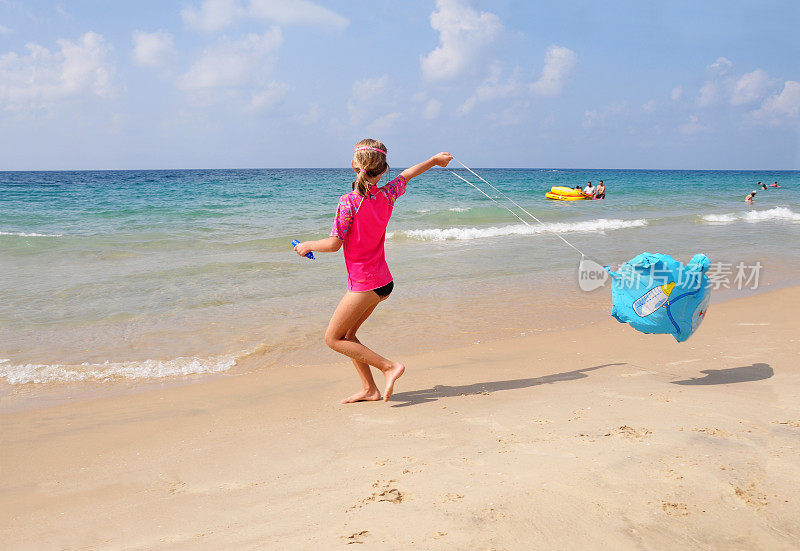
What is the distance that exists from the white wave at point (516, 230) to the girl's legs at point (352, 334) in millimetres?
10648

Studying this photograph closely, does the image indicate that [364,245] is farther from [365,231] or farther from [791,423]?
[791,423]

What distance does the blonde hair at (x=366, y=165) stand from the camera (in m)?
3.81

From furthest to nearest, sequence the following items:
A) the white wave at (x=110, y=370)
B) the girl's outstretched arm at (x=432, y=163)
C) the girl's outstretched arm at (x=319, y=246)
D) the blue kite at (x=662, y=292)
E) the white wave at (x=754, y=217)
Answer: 1. the white wave at (x=754, y=217)
2. the white wave at (x=110, y=370)
3. the girl's outstretched arm at (x=432, y=163)
4. the blue kite at (x=662, y=292)
5. the girl's outstretched arm at (x=319, y=246)

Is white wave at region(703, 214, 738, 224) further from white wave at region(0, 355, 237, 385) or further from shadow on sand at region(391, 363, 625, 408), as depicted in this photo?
white wave at region(0, 355, 237, 385)

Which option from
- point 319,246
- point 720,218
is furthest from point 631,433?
point 720,218

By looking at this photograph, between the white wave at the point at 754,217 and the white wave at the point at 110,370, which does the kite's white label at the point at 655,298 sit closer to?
the white wave at the point at 110,370

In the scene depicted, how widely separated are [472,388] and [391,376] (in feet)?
2.27

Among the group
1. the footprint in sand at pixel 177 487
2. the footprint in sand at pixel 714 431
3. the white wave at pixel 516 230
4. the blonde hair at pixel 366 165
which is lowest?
the footprint in sand at pixel 177 487

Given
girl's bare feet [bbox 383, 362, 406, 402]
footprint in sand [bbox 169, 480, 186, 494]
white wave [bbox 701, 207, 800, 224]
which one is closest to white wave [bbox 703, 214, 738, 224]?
white wave [bbox 701, 207, 800, 224]

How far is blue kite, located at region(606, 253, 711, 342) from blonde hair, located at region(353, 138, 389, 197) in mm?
1784

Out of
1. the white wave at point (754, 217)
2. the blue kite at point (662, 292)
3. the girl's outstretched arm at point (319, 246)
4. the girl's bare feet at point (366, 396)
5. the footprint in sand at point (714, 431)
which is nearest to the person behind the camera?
the footprint in sand at point (714, 431)

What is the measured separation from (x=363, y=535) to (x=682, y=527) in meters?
1.19

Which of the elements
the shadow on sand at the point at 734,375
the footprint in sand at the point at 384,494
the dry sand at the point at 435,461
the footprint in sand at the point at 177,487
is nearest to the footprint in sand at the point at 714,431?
the dry sand at the point at 435,461

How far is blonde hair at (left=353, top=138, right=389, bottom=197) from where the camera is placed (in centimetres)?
381
